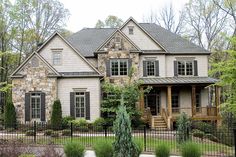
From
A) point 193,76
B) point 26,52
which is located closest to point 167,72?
point 193,76

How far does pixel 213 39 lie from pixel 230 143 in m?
28.6

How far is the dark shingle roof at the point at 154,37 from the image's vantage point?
108 feet

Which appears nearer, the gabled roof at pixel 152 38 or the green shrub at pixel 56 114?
the green shrub at pixel 56 114

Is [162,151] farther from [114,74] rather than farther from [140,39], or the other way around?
[140,39]

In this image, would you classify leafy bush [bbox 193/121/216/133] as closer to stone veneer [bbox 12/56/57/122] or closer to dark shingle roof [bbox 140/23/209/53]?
dark shingle roof [bbox 140/23/209/53]

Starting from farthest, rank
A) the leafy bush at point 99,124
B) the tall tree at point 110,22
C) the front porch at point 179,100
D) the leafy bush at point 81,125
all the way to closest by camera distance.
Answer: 1. the tall tree at point 110,22
2. the front porch at point 179,100
3. the leafy bush at point 99,124
4. the leafy bush at point 81,125

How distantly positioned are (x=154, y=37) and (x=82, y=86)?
932 cm

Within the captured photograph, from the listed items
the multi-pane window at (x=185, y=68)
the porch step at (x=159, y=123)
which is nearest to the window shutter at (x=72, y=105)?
the porch step at (x=159, y=123)

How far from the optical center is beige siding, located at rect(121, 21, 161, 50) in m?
32.3

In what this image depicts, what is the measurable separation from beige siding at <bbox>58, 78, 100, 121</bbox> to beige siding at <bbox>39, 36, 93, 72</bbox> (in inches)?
36.0

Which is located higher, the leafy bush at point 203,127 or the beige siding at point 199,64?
the beige siding at point 199,64

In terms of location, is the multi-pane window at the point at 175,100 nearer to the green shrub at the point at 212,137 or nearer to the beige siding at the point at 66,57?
the beige siding at the point at 66,57

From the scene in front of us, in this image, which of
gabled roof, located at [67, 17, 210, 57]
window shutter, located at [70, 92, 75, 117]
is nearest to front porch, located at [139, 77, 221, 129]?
gabled roof, located at [67, 17, 210, 57]

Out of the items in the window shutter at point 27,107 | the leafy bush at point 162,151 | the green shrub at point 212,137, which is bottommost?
the green shrub at point 212,137
